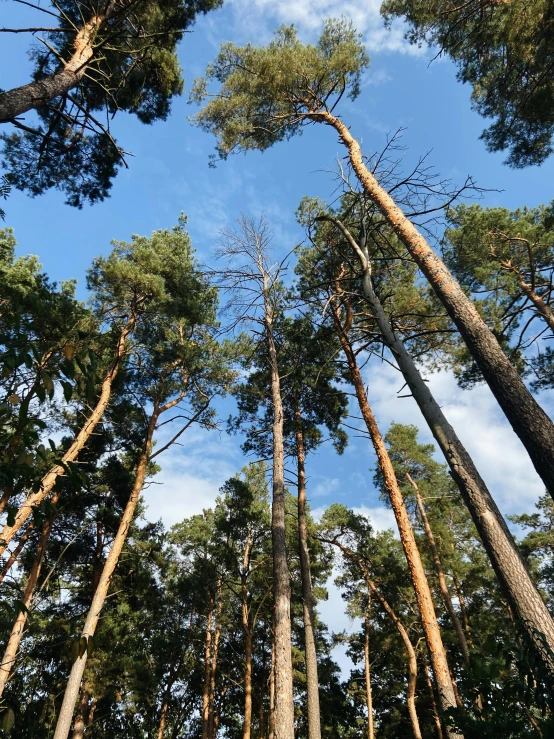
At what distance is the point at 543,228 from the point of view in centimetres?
1186

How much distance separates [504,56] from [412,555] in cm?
943

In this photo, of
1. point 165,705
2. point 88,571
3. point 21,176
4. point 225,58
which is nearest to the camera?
point 21,176

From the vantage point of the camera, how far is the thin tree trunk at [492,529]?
10.6 ft

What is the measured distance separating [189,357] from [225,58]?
7322 millimetres

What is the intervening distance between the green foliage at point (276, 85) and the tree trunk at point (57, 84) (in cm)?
281

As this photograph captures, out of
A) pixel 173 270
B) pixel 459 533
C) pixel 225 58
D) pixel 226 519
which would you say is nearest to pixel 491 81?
pixel 225 58

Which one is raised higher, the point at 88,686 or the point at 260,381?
the point at 260,381

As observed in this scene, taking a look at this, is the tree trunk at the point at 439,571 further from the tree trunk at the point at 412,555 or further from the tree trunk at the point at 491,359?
the tree trunk at the point at 491,359

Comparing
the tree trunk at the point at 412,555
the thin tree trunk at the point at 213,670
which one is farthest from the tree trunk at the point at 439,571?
the tree trunk at the point at 412,555

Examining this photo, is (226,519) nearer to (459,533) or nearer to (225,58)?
(459,533)

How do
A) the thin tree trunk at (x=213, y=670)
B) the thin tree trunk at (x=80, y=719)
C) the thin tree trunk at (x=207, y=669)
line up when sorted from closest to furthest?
1. the thin tree trunk at (x=80, y=719)
2. the thin tree trunk at (x=207, y=669)
3. the thin tree trunk at (x=213, y=670)

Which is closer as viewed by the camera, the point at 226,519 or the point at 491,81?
the point at 491,81

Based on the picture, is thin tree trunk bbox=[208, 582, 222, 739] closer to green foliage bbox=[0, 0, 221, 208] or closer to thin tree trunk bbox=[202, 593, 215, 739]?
thin tree trunk bbox=[202, 593, 215, 739]

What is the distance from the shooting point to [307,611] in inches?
369
